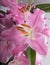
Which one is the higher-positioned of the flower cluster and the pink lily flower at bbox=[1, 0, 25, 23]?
the pink lily flower at bbox=[1, 0, 25, 23]

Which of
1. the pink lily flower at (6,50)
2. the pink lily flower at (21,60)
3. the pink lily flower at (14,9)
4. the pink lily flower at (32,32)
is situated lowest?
the pink lily flower at (21,60)

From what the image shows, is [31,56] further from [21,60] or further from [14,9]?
[14,9]

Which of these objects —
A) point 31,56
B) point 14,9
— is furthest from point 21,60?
point 14,9

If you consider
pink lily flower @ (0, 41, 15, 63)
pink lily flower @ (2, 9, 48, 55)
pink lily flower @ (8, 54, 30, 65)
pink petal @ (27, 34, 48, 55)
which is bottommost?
pink lily flower @ (8, 54, 30, 65)

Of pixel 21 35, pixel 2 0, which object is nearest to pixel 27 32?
pixel 21 35

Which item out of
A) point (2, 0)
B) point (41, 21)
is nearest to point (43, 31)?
point (41, 21)

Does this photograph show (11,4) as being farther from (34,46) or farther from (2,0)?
(34,46)
